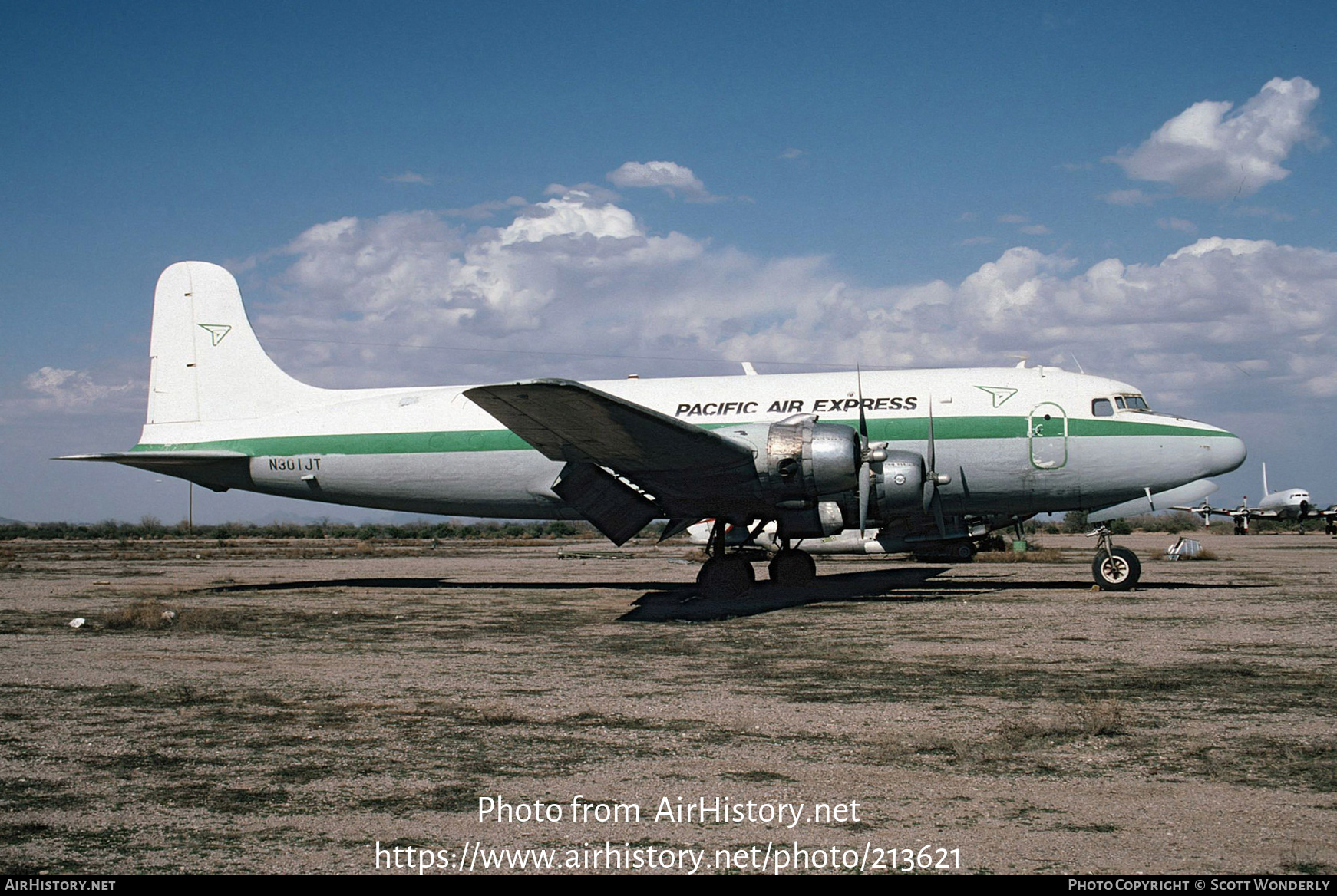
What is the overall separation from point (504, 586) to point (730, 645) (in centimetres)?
1136

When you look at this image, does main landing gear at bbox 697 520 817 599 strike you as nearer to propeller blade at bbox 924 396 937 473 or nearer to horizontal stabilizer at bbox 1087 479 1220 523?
propeller blade at bbox 924 396 937 473

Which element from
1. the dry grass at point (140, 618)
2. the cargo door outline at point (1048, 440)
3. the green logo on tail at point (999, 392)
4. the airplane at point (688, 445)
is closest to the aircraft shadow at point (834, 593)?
the airplane at point (688, 445)

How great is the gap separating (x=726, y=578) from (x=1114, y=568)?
7464mm

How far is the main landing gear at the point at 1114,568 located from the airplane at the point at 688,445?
4cm

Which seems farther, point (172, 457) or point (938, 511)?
point (172, 457)

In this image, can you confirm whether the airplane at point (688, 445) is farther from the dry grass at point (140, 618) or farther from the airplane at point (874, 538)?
the dry grass at point (140, 618)

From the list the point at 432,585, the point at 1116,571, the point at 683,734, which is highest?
the point at 1116,571

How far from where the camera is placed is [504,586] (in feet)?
71.9

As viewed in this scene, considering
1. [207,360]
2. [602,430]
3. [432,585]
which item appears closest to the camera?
[602,430]

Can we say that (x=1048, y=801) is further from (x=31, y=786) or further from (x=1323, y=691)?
(x=31, y=786)

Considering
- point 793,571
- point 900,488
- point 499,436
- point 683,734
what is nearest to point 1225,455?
point 900,488

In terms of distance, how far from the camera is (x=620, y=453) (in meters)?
15.6

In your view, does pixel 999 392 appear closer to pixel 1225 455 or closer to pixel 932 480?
pixel 932 480
